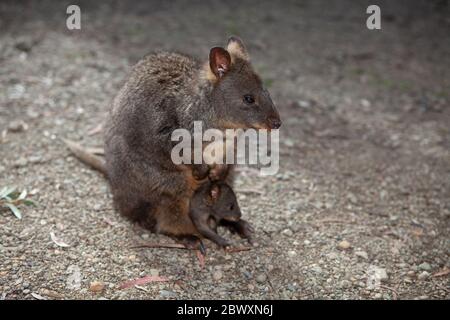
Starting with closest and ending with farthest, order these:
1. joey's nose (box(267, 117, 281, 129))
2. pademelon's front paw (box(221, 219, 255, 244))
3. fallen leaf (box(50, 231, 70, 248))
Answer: joey's nose (box(267, 117, 281, 129))
fallen leaf (box(50, 231, 70, 248))
pademelon's front paw (box(221, 219, 255, 244))

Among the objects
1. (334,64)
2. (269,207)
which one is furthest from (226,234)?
(334,64)

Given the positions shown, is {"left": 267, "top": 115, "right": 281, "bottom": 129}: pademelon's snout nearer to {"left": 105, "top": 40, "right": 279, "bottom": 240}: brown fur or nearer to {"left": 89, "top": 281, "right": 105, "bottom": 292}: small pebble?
{"left": 105, "top": 40, "right": 279, "bottom": 240}: brown fur

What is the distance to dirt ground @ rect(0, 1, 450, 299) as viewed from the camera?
4379 mm

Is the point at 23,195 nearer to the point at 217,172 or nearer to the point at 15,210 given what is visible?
the point at 15,210

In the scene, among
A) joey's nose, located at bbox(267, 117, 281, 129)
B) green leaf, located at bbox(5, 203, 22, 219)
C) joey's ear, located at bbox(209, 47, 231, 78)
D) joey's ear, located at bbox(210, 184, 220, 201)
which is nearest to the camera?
joey's ear, located at bbox(209, 47, 231, 78)

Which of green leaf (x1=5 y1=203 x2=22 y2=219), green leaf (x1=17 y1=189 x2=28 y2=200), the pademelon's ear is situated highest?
the pademelon's ear

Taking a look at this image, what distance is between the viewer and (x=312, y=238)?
486cm

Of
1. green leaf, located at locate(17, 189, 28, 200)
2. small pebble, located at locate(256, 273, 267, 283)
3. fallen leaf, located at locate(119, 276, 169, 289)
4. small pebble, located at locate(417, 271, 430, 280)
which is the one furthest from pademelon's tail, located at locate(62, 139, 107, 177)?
small pebble, located at locate(417, 271, 430, 280)

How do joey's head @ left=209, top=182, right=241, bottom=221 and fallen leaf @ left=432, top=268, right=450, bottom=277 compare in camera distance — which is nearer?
fallen leaf @ left=432, top=268, right=450, bottom=277

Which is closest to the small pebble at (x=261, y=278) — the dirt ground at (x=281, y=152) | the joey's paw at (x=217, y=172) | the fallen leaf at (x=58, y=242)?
the dirt ground at (x=281, y=152)

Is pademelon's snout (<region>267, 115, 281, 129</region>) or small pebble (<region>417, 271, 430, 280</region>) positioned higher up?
pademelon's snout (<region>267, 115, 281, 129</region>)

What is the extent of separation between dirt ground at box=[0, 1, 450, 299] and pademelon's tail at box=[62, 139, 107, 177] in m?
0.10

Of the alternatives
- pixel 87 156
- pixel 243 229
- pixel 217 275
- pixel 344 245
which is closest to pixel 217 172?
pixel 243 229

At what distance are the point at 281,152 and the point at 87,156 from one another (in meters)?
1.99
